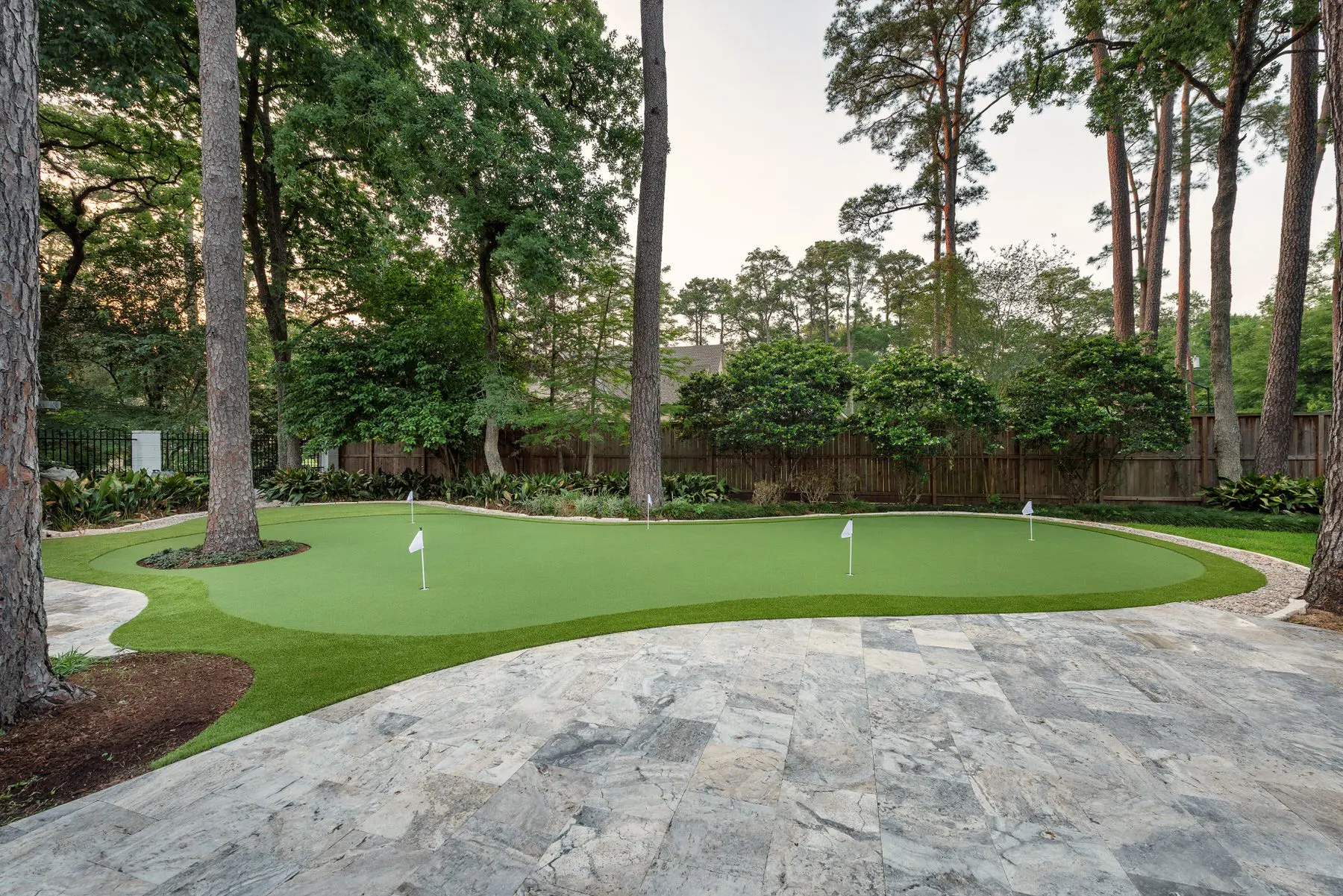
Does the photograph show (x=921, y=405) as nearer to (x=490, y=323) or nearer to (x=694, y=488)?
(x=694, y=488)

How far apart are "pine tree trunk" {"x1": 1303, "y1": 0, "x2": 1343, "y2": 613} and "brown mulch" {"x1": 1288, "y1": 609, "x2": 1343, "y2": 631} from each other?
8 cm

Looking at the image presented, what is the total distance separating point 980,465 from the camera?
10039 millimetres

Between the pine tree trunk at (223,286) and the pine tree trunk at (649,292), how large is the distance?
5425mm

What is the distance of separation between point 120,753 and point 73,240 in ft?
57.8

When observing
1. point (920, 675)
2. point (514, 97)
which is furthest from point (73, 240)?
point (920, 675)

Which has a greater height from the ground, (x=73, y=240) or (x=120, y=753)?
(x=73, y=240)

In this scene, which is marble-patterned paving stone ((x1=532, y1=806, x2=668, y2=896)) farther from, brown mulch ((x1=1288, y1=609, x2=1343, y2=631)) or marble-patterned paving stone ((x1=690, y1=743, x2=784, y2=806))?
brown mulch ((x1=1288, y1=609, x2=1343, y2=631))

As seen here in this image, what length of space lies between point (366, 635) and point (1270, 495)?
12441mm

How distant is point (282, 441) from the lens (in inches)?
486

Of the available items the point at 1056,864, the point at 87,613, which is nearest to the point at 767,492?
the point at 1056,864

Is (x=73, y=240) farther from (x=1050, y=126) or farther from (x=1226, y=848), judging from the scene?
(x=1050, y=126)

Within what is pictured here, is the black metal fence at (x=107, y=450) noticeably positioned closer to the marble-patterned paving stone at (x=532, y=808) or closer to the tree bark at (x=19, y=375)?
the tree bark at (x=19, y=375)

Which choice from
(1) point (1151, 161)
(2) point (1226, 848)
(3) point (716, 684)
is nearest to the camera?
(2) point (1226, 848)

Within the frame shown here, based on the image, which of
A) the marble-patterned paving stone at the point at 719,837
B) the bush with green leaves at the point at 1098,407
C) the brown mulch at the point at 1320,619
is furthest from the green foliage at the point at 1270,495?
the marble-patterned paving stone at the point at 719,837
